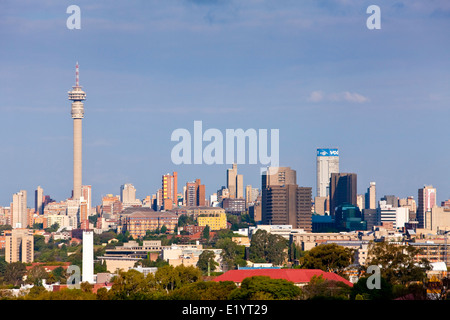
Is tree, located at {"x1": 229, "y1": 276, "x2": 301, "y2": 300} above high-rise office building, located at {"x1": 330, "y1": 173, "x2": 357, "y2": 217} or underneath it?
underneath

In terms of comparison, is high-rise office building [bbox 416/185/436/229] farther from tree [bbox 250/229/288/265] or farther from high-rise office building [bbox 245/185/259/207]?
tree [bbox 250/229/288/265]

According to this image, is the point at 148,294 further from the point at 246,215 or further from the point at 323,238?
the point at 246,215

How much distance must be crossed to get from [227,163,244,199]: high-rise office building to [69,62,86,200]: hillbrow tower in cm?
2449

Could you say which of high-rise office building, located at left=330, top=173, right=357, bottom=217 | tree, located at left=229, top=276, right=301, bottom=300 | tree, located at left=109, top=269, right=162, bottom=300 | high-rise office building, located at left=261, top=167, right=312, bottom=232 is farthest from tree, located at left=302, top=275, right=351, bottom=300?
high-rise office building, located at left=330, top=173, right=357, bottom=217

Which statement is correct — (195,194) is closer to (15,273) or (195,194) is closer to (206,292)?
(15,273)

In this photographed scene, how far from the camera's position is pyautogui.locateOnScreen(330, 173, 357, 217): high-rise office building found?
117375mm

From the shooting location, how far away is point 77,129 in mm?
112562

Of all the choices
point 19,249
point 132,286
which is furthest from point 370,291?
point 19,249

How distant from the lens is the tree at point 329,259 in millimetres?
42406

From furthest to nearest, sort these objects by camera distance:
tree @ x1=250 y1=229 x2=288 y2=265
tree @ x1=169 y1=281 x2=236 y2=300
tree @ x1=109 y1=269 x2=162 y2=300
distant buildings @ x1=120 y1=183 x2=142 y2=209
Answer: distant buildings @ x1=120 y1=183 x2=142 y2=209, tree @ x1=250 y1=229 x2=288 y2=265, tree @ x1=109 y1=269 x2=162 y2=300, tree @ x1=169 y1=281 x2=236 y2=300

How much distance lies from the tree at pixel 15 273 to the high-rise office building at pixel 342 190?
2342 inches

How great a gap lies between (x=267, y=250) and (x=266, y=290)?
3584cm
